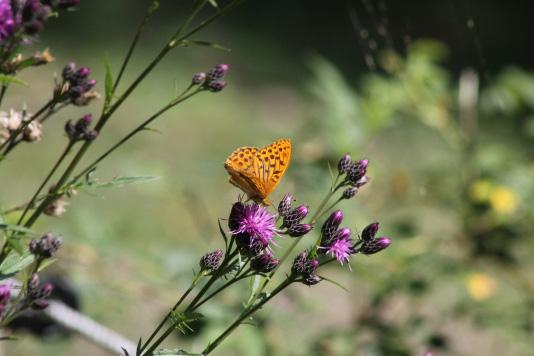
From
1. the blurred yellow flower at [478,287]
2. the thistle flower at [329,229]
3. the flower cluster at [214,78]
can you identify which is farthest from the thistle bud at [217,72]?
the blurred yellow flower at [478,287]

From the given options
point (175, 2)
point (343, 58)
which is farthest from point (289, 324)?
point (175, 2)

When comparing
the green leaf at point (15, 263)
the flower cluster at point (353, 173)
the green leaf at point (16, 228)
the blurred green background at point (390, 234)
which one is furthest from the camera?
the blurred green background at point (390, 234)

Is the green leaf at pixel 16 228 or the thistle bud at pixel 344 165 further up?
the green leaf at pixel 16 228

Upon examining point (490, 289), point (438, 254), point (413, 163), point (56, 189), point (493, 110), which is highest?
point (56, 189)

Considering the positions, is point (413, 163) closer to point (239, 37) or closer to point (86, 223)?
point (239, 37)

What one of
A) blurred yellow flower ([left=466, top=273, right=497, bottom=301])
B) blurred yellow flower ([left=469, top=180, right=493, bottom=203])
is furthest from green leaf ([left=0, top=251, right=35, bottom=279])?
blurred yellow flower ([left=469, top=180, right=493, bottom=203])

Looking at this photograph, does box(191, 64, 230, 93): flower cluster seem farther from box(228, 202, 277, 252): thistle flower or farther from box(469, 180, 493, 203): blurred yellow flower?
box(469, 180, 493, 203): blurred yellow flower

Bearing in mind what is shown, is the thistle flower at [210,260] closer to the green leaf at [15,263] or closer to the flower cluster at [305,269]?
the flower cluster at [305,269]
